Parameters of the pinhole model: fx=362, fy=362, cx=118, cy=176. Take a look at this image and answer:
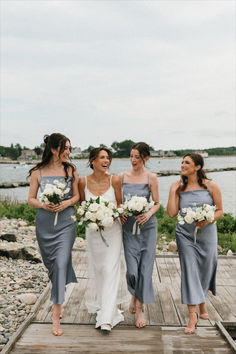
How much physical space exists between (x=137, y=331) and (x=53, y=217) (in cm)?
177

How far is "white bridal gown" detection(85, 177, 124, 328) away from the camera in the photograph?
15.1 ft

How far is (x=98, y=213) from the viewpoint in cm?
428

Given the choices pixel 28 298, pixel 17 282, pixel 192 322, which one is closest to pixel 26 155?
pixel 17 282

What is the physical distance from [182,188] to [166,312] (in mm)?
1798

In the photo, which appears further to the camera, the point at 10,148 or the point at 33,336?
the point at 10,148

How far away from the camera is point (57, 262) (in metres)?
4.57

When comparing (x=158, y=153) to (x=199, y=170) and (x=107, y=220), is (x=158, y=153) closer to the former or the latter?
(x=199, y=170)

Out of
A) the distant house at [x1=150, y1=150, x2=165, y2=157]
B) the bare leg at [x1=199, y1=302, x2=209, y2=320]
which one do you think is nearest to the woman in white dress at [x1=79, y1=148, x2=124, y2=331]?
the bare leg at [x1=199, y1=302, x2=209, y2=320]

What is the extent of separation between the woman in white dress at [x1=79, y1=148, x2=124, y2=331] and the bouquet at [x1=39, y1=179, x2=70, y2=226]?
423 millimetres

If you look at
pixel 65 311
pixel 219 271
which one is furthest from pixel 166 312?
pixel 219 271

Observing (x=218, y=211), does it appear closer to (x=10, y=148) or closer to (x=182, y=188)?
(x=182, y=188)

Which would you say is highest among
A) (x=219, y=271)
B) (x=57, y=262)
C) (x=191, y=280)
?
(x=57, y=262)

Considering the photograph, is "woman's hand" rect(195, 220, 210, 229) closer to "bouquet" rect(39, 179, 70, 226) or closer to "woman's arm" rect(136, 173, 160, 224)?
"woman's arm" rect(136, 173, 160, 224)

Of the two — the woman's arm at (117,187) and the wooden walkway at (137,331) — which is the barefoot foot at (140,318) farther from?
the woman's arm at (117,187)
